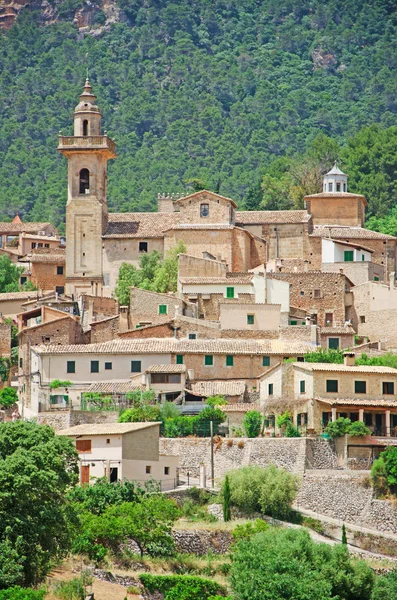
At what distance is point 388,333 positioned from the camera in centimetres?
7075

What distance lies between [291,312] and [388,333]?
4.23 metres

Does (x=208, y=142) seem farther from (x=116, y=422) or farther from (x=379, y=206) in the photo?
(x=116, y=422)

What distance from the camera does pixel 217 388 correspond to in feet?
208

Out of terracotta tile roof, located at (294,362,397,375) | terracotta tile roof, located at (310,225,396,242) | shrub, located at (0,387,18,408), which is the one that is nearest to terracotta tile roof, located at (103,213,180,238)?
terracotta tile roof, located at (310,225,396,242)

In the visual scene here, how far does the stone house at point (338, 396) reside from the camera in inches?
2286

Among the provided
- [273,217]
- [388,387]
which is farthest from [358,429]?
[273,217]

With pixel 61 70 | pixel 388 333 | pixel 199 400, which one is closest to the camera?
pixel 199 400

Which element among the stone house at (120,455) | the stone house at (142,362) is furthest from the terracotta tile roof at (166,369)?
the stone house at (120,455)

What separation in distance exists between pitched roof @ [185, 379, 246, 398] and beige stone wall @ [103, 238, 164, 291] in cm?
1700

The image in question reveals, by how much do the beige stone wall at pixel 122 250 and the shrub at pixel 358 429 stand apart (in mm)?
24951

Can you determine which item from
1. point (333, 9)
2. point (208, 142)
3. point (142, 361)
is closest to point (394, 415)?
point (142, 361)

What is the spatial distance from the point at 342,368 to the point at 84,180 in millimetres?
26736

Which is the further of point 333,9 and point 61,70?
point 333,9

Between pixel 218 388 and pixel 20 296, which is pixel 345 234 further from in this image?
pixel 218 388
